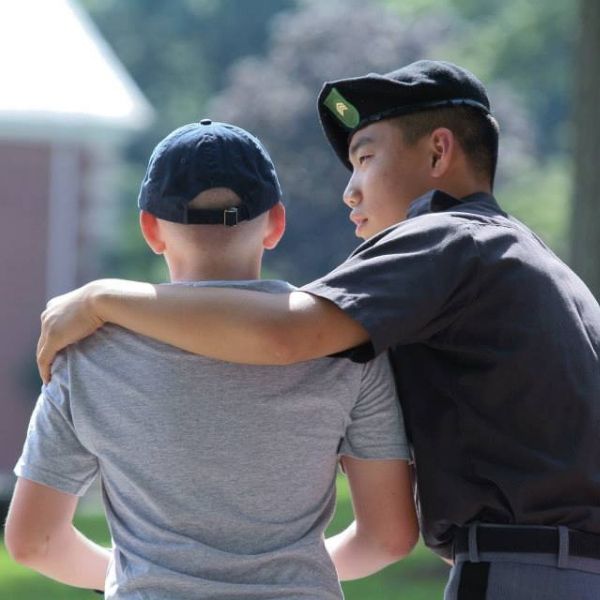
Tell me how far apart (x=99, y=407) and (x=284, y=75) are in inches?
1260

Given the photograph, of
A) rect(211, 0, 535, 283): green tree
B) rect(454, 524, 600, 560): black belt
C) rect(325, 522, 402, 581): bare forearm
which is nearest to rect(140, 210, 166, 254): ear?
rect(325, 522, 402, 581): bare forearm

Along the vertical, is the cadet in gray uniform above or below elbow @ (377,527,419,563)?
above

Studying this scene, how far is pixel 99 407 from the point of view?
2643 mm

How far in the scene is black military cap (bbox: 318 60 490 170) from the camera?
302 cm

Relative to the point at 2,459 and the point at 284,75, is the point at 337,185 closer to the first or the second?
the point at 284,75

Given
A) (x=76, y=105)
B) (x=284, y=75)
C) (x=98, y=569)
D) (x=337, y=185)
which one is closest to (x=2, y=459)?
(x=76, y=105)

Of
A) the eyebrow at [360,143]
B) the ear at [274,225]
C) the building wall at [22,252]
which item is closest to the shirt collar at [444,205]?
the eyebrow at [360,143]

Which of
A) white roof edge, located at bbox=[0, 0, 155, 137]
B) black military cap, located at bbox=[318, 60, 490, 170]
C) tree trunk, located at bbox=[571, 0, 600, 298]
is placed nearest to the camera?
black military cap, located at bbox=[318, 60, 490, 170]

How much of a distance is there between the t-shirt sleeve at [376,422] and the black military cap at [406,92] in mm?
587

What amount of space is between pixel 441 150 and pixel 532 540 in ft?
2.81

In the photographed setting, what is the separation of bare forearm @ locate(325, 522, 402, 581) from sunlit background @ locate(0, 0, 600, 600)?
20.9 ft

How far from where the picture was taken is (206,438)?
2625 millimetres

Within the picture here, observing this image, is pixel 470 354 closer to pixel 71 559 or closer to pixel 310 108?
pixel 71 559

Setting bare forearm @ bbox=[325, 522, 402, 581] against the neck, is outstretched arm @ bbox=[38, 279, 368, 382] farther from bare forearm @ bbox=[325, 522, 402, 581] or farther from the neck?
bare forearm @ bbox=[325, 522, 402, 581]
